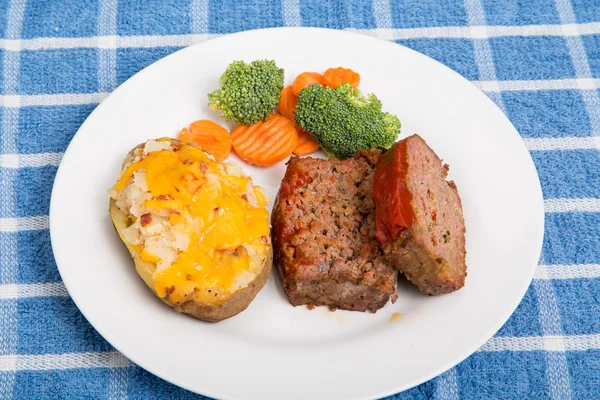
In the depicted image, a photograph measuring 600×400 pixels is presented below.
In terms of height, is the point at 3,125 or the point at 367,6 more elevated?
the point at 367,6

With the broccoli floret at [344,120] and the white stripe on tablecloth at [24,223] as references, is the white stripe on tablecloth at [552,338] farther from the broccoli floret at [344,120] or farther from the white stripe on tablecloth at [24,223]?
the white stripe on tablecloth at [24,223]

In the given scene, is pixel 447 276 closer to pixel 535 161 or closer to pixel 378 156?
pixel 378 156

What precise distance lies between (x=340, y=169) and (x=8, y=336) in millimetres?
2349

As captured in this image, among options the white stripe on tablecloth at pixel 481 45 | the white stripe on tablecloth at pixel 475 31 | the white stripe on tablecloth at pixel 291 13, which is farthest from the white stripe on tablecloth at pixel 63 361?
the white stripe on tablecloth at pixel 481 45

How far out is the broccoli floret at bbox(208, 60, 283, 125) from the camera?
4559 millimetres

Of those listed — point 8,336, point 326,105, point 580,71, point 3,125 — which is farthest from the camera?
point 580,71

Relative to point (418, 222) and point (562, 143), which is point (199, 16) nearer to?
point (418, 222)

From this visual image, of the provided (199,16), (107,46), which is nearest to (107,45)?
(107,46)

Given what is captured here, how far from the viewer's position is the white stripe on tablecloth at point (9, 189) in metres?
4.05

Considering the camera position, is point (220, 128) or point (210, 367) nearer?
point (210, 367)

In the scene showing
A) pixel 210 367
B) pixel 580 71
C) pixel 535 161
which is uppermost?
pixel 580 71

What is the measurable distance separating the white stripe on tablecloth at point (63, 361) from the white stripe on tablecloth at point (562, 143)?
3.40m

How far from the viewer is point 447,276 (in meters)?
3.83

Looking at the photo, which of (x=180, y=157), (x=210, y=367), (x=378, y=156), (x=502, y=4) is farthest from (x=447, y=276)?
(x=502, y=4)
